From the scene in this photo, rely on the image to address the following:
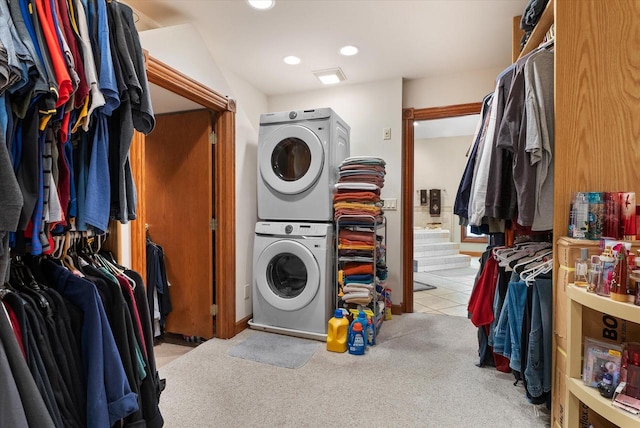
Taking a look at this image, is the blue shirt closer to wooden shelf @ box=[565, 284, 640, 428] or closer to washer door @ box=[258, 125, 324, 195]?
wooden shelf @ box=[565, 284, 640, 428]

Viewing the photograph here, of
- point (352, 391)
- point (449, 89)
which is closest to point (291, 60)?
point (449, 89)

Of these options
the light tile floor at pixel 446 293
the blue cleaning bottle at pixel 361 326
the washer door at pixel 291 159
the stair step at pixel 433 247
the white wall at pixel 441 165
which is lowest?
the light tile floor at pixel 446 293

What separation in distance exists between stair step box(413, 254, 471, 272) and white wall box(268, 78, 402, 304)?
8.06ft

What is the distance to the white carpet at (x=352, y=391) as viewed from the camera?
1.55 meters

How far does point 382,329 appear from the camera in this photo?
8.87 ft

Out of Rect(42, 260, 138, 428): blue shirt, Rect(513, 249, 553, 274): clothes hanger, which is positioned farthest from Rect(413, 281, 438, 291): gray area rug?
Rect(42, 260, 138, 428): blue shirt

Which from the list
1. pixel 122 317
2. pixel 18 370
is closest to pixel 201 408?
pixel 122 317

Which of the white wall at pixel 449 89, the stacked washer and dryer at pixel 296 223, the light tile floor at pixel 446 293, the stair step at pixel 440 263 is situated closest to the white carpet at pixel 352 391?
the stacked washer and dryer at pixel 296 223

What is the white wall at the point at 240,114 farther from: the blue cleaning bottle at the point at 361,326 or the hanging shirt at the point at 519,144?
the hanging shirt at the point at 519,144

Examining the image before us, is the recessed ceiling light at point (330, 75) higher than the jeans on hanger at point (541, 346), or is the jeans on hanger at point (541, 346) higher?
the recessed ceiling light at point (330, 75)

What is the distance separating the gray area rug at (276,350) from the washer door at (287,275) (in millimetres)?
243

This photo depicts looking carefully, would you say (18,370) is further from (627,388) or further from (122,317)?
(627,388)

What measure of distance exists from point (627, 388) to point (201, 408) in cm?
176

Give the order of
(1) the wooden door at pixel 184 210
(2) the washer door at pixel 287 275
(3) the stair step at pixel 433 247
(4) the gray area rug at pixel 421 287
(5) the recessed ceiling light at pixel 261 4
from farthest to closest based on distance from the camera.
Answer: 1. (3) the stair step at pixel 433 247
2. (4) the gray area rug at pixel 421 287
3. (1) the wooden door at pixel 184 210
4. (2) the washer door at pixel 287 275
5. (5) the recessed ceiling light at pixel 261 4
